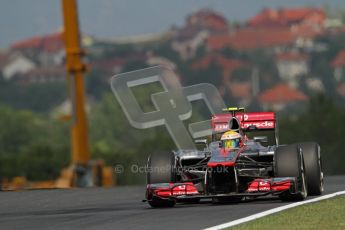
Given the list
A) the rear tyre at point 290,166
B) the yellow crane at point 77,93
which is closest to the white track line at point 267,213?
the rear tyre at point 290,166

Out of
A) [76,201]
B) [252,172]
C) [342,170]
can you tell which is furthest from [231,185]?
[342,170]

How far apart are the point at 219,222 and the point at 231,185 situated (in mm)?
3144

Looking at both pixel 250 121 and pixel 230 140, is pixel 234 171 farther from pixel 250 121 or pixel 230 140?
pixel 250 121

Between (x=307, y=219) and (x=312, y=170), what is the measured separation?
444 cm

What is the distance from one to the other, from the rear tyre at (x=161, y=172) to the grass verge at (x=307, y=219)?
113 inches

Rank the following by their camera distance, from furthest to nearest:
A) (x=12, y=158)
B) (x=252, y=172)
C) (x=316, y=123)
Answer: (x=12, y=158), (x=316, y=123), (x=252, y=172)

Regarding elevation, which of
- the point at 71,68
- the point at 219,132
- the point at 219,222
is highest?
the point at 71,68

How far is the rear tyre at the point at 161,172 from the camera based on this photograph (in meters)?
21.3

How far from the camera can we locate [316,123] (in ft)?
534

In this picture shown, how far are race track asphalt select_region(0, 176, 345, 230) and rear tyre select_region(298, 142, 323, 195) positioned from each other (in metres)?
0.79

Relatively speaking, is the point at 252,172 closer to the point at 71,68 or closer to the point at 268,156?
the point at 268,156

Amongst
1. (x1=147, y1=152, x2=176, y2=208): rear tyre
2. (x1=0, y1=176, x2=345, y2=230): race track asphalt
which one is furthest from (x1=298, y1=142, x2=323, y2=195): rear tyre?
(x1=147, y1=152, x2=176, y2=208): rear tyre

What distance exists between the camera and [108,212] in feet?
66.5

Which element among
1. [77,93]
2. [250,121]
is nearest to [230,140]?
[250,121]
